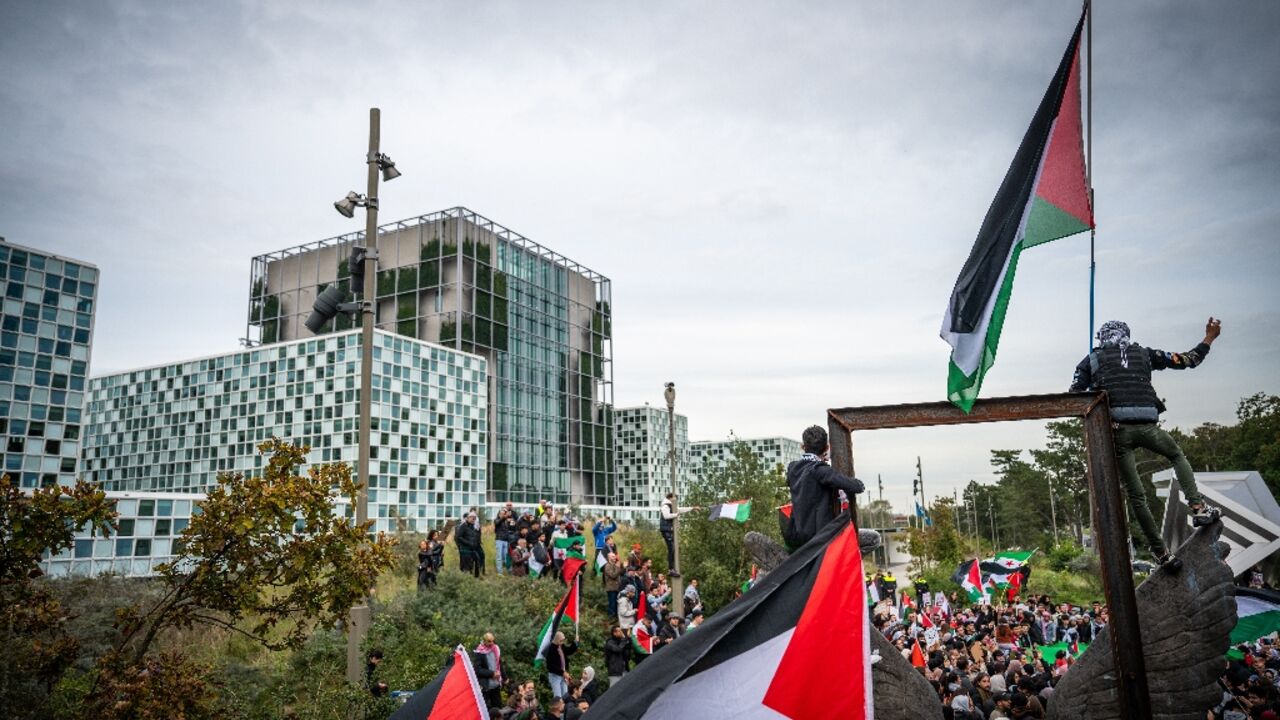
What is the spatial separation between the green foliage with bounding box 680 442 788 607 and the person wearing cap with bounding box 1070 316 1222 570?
2025 centimetres

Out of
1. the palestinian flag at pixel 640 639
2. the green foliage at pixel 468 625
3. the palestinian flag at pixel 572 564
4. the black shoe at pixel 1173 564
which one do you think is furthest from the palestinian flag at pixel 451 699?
the palestinian flag at pixel 572 564

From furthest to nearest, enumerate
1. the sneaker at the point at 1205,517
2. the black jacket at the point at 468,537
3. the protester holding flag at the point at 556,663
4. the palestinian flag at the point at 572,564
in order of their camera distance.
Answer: the black jacket at the point at 468,537, the palestinian flag at the point at 572,564, the protester holding flag at the point at 556,663, the sneaker at the point at 1205,517

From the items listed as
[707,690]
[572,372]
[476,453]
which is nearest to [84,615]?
[707,690]

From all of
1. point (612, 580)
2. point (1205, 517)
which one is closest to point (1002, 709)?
point (1205, 517)

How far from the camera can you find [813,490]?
17.4ft

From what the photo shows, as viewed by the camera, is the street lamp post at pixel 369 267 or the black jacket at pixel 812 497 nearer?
the black jacket at pixel 812 497

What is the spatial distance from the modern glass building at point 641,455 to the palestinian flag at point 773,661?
89704mm

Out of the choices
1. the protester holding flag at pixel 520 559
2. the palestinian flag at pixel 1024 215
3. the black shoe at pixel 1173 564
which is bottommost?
the protester holding flag at pixel 520 559

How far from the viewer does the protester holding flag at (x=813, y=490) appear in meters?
5.12

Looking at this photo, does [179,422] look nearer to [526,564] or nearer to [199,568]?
[526,564]

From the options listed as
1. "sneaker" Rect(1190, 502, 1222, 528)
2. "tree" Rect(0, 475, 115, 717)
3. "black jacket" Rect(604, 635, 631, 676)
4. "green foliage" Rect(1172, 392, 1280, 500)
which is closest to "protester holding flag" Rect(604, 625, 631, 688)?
"black jacket" Rect(604, 635, 631, 676)

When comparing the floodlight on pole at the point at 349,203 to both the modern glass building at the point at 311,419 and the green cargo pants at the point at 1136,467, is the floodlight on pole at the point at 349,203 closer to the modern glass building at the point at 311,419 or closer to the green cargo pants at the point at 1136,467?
the green cargo pants at the point at 1136,467

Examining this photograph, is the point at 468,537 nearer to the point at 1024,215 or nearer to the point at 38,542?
the point at 38,542

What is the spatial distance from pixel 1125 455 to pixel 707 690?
4051mm
